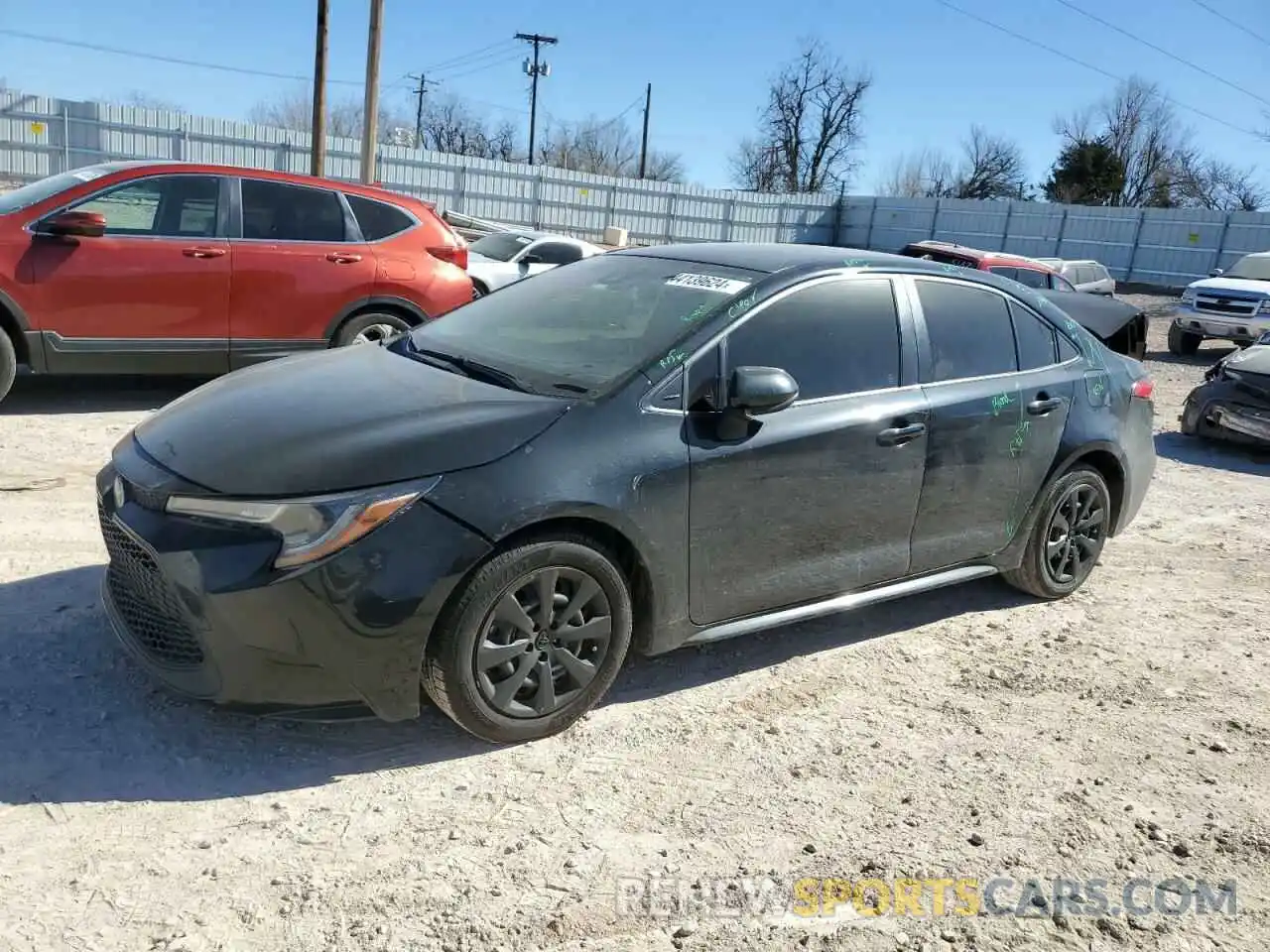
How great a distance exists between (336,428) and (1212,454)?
8862 millimetres

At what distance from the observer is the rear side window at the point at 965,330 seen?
4531mm

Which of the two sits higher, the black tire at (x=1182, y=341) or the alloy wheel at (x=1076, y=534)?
the black tire at (x=1182, y=341)

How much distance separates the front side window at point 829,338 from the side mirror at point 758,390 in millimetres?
169

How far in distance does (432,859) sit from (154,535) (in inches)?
50.0

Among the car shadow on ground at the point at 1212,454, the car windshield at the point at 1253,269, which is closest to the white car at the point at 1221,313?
the car windshield at the point at 1253,269

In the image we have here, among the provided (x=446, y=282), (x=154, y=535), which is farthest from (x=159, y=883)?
(x=446, y=282)

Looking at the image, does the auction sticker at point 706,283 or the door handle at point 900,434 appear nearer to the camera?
the auction sticker at point 706,283

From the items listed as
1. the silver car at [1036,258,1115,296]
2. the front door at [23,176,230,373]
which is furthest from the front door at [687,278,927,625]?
the silver car at [1036,258,1115,296]

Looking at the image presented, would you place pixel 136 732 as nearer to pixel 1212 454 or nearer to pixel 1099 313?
A: pixel 1212 454

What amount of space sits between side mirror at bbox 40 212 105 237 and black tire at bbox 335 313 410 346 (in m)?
1.80

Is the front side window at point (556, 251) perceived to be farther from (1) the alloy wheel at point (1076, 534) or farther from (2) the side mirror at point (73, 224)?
(1) the alloy wheel at point (1076, 534)

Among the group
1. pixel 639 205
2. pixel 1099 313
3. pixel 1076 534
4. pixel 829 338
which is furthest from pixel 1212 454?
pixel 639 205

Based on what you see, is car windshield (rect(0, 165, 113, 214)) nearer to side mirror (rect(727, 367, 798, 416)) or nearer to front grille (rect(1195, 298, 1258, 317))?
side mirror (rect(727, 367, 798, 416))

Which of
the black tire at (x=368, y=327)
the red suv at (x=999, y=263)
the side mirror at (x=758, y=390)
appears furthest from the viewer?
the red suv at (x=999, y=263)
